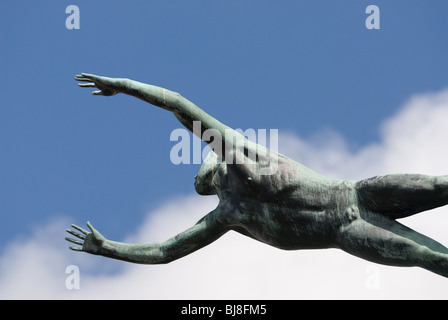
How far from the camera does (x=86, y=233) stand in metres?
9.79

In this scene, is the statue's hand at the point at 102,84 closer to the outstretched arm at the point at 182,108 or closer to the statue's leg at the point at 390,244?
the outstretched arm at the point at 182,108

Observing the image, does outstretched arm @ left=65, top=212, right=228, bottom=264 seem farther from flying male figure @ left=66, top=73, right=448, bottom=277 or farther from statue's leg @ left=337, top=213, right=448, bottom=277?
statue's leg @ left=337, top=213, right=448, bottom=277

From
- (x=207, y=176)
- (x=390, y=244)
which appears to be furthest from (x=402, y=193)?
(x=207, y=176)

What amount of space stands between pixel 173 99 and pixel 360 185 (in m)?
2.19

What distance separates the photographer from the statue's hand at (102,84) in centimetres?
925

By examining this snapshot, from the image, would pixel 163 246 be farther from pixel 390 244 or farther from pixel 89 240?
pixel 390 244

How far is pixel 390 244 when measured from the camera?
8141 millimetres

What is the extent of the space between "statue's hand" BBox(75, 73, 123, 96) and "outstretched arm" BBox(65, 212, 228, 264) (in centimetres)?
160

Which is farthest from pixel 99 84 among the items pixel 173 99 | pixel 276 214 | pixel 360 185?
pixel 360 185

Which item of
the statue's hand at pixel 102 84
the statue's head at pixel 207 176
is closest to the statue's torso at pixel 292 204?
the statue's head at pixel 207 176

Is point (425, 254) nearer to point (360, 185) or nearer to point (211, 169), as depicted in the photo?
point (360, 185)

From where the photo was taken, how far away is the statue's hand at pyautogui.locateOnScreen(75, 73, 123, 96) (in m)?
9.25

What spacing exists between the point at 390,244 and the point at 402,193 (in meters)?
Answer: 0.51

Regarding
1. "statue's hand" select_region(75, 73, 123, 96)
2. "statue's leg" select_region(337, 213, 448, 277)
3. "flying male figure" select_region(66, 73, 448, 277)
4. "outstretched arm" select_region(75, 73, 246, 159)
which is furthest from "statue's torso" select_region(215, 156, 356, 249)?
"statue's hand" select_region(75, 73, 123, 96)
